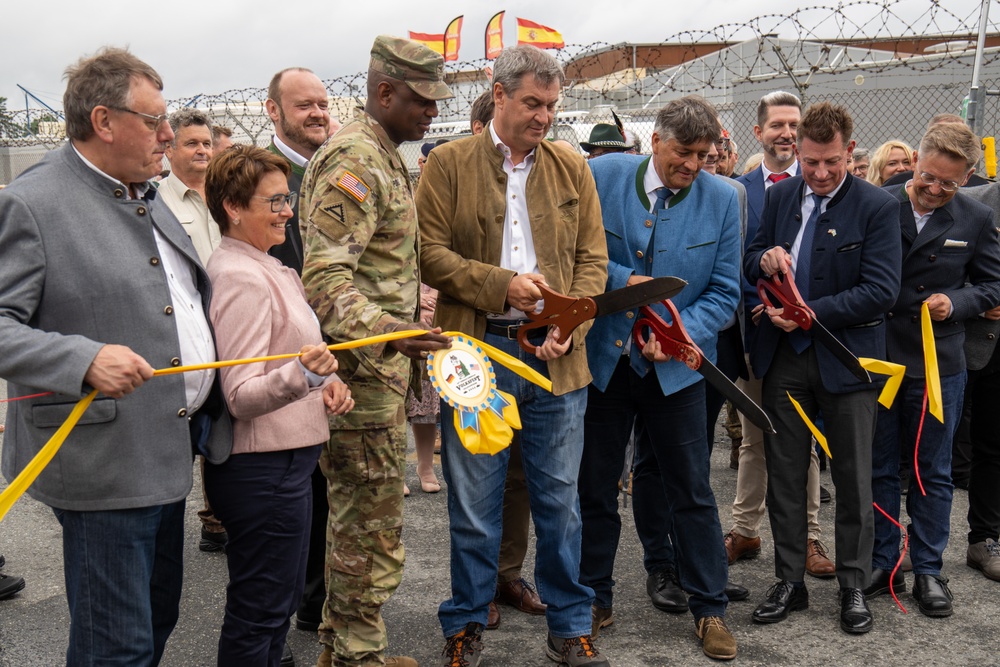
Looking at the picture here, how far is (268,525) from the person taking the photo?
2.69 metres

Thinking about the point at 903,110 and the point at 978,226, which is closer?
the point at 978,226

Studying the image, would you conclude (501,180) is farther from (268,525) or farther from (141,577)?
(141,577)

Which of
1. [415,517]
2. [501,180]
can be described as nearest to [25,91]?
[415,517]

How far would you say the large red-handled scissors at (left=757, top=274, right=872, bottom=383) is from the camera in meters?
3.82

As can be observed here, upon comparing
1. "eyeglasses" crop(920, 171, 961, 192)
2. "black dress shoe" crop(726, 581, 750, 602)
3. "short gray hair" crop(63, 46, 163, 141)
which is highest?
"short gray hair" crop(63, 46, 163, 141)

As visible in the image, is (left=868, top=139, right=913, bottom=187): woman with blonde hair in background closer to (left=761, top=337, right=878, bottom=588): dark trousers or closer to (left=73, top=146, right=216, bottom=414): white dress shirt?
(left=761, top=337, right=878, bottom=588): dark trousers

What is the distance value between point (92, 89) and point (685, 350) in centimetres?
223

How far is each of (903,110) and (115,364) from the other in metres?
11.1

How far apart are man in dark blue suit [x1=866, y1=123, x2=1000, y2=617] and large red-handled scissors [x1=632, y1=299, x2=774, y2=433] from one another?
1012 mm

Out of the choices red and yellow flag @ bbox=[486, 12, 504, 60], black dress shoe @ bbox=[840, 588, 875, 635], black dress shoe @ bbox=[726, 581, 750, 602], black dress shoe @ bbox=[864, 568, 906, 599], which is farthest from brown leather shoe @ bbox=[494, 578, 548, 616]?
red and yellow flag @ bbox=[486, 12, 504, 60]

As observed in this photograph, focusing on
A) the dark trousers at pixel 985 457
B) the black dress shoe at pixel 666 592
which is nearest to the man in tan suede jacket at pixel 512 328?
the black dress shoe at pixel 666 592

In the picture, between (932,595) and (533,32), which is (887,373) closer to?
(932,595)

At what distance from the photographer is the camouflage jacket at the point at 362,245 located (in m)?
2.80

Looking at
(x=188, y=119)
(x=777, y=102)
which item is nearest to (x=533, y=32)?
(x=777, y=102)
